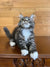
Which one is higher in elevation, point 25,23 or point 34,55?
point 25,23

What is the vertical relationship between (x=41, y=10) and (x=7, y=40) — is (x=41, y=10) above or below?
above

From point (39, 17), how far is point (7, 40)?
393mm

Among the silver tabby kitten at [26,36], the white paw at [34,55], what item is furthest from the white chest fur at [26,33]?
the white paw at [34,55]

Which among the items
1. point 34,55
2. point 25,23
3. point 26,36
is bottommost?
point 34,55

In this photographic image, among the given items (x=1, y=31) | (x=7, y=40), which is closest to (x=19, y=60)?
(x=7, y=40)

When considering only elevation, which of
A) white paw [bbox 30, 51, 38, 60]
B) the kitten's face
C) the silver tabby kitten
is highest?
the kitten's face

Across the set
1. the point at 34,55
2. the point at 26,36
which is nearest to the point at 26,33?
the point at 26,36

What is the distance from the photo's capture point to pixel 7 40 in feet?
3.99

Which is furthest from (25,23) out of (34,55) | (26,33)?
(34,55)

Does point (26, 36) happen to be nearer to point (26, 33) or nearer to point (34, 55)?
point (26, 33)

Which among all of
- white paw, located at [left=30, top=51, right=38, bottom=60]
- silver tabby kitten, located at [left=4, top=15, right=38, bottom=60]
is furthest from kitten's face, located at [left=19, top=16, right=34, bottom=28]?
white paw, located at [left=30, top=51, right=38, bottom=60]

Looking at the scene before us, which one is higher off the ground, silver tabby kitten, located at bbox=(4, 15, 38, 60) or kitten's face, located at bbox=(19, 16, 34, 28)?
kitten's face, located at bbox=(19, 16, 34, 28)

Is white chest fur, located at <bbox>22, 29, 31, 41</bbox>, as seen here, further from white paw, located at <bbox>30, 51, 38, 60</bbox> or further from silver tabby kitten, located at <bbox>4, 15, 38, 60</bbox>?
white paw, located at <bbox>30, 51, 38, 60</bbox>

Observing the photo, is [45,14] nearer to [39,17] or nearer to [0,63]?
[39,17]
